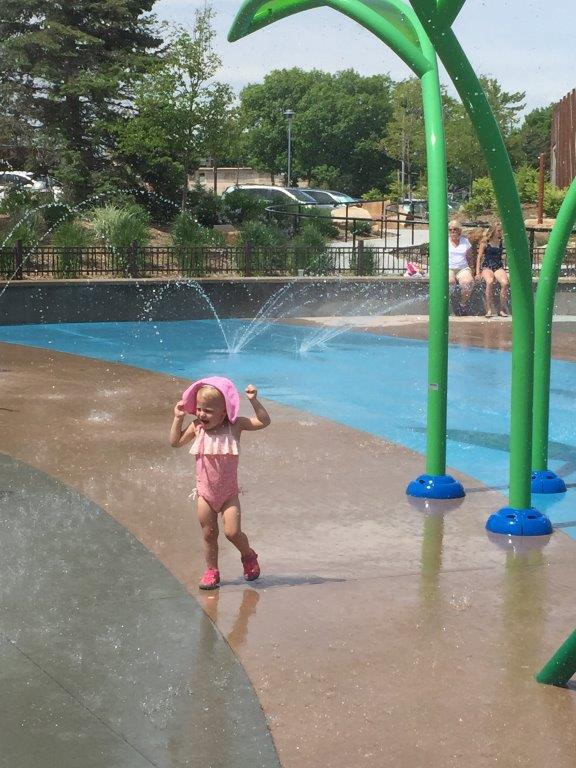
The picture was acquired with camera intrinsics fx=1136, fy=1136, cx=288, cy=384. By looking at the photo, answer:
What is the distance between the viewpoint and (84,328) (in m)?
18.5

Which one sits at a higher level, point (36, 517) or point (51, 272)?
point (51, 272)

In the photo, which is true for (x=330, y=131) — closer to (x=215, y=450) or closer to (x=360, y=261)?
(x=360, y=261)

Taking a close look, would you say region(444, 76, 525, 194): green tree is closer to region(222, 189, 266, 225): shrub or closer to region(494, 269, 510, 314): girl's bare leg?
region(222, 189, 266, 225): shrub

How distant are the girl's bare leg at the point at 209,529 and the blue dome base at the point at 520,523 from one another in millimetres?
1801

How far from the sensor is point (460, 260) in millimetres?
17750

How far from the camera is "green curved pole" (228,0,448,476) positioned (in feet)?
22.2

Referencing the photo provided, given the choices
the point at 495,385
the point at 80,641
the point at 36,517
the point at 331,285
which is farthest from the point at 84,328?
the point at 80,641

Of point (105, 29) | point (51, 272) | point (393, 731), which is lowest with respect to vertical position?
point (393, 731)

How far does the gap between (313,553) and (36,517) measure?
173cm

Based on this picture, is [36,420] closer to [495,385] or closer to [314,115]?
[495,385]

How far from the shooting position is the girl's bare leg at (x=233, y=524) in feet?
17.5

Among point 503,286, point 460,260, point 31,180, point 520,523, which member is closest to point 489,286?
point 503,286

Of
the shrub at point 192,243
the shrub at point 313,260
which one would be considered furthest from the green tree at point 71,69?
the shrub at point 313,260

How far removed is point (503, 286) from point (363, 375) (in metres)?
6.08
